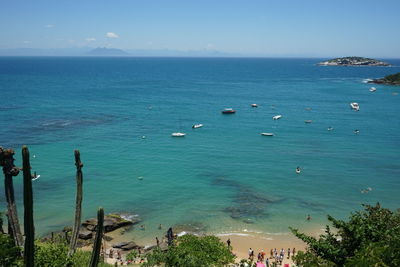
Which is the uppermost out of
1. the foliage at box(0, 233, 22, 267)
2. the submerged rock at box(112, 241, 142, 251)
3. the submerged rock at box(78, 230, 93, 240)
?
the foliage at box(0, 233, 22, 267)

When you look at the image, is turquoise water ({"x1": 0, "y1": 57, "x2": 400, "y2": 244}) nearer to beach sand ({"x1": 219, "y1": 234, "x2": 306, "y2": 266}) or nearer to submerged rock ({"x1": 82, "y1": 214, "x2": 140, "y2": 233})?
submerged rock ({"x1": 82, "y1": 214, "x2": 140, "y2": 233})

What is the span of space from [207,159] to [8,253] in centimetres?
4558

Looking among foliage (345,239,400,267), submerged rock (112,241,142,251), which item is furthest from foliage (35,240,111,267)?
submerged rock (112,241,142,251)

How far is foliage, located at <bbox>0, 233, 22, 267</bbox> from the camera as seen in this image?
1662 cm

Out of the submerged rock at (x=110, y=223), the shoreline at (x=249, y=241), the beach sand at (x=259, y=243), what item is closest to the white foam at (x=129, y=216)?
the submerged rock at (x=110, y=223)

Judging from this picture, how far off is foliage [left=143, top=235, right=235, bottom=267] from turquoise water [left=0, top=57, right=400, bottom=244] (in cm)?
1437

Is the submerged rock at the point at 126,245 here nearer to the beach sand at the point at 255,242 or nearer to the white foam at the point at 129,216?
the beach sand at the point at 255,242

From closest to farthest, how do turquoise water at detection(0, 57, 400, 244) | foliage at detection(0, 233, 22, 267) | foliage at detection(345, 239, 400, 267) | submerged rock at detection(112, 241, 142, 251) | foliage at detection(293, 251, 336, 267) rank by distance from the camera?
foliage at detection(345, 239, 400, 267) → foliage at detection(0, 233, 22, 267) → foliage at detection(293, 251, 336, 267) → submerged rock at detection(112, 241, 142, 251) → turquoise water at detection(0, 57, 400, 244)

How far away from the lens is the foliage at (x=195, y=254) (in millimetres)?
20469

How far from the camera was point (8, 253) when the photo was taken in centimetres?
1688

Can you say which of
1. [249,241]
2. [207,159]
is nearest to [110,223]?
[249,241]

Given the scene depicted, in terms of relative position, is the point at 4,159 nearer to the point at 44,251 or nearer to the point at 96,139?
the point at 44,251

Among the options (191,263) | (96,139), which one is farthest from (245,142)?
(191,263)

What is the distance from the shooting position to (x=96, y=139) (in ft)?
229
